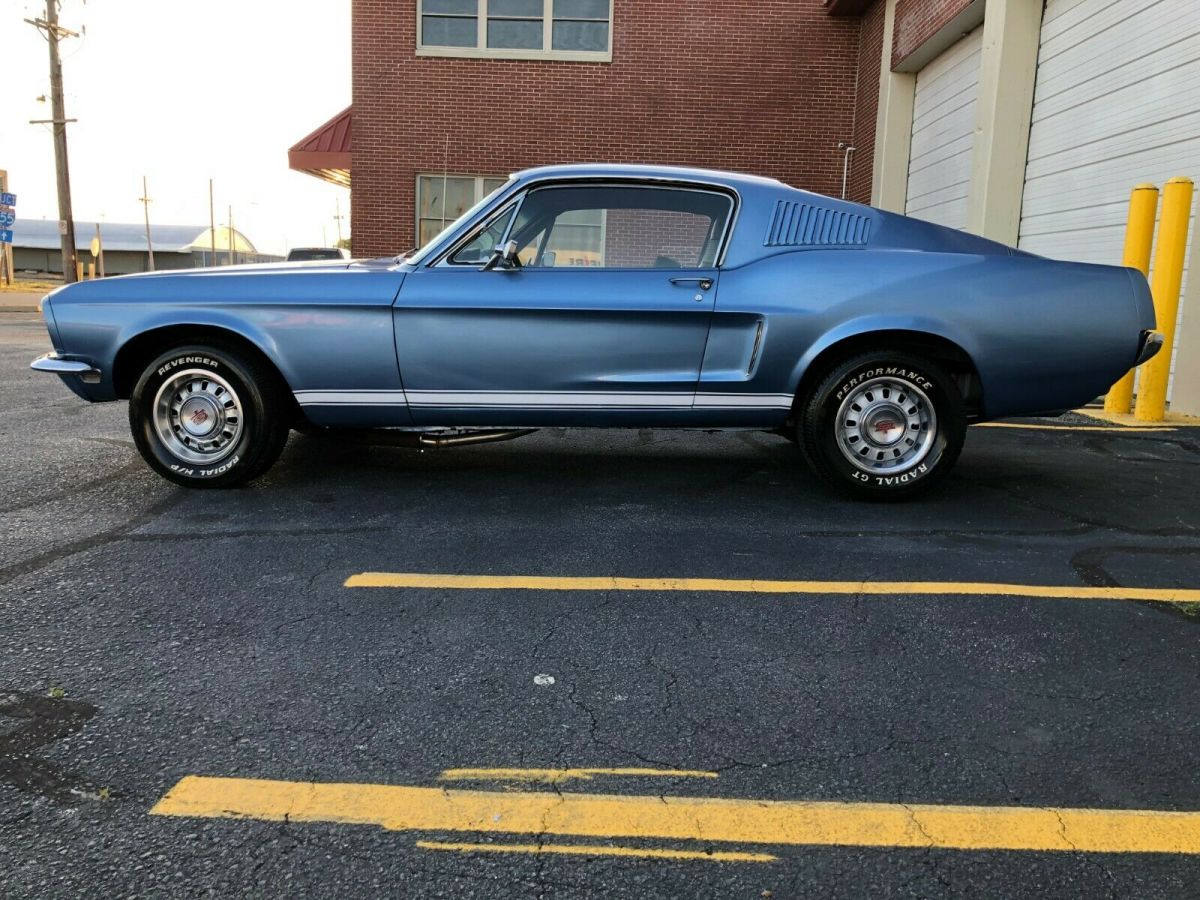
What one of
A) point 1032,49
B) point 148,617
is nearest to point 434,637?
point 148,617

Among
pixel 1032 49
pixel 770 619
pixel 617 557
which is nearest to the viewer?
pixel 770 619

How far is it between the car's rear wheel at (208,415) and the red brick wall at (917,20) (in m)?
9.52

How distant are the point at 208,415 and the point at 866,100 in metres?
13.0

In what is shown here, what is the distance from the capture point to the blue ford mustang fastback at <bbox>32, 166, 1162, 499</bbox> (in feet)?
14.7

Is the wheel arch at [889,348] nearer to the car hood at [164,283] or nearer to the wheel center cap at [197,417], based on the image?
the car hood at [164,283]

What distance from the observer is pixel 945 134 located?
12156 millimetres

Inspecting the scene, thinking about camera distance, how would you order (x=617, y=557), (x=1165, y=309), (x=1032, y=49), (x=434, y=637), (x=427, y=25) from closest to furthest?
(x=434, y=637) < (x=617, y=557) < (x=1165, y=309) < (x=1032, y=49) < (x=427, y=25)

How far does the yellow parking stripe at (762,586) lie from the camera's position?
3375 mm

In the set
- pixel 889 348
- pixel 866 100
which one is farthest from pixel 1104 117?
pixel 866 100

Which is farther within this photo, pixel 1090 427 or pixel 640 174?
pixel 1090 427

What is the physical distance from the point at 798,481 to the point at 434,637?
283 cm

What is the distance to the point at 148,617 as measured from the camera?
9.95ft

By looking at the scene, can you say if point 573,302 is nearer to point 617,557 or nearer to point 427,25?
point 617,557

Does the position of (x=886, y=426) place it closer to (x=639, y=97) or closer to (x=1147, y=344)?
(x=1147, y=344)
